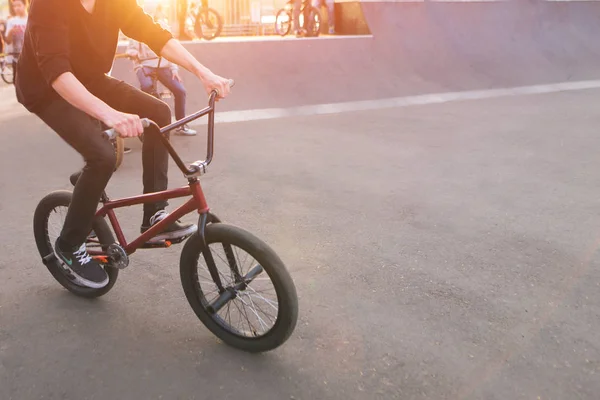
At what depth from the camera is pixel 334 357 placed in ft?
Answer: 9.82

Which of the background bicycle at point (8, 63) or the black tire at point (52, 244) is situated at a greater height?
the black tire at point (52, 244)

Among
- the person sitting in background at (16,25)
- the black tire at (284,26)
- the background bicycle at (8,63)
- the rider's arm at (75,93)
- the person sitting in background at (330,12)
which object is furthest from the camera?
the black tire at (284,26)

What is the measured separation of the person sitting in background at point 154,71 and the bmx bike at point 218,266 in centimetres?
519

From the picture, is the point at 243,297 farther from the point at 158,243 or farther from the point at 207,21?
the point at 207,21

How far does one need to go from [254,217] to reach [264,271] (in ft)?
7.67

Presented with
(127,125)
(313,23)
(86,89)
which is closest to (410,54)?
(313,23)

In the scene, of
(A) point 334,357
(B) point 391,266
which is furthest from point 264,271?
(B) point 391,266

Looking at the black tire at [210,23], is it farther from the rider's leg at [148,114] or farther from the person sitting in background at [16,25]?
the rider's leg at [148,114]

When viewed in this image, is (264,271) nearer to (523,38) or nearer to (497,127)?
(497,127)

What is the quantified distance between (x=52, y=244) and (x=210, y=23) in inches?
482

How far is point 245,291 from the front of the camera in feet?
10.1

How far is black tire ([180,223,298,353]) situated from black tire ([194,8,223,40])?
12936 mm

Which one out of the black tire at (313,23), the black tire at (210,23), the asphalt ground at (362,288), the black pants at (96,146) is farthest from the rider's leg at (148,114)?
the black tire at (313,23)

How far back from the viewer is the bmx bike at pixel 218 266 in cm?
279
